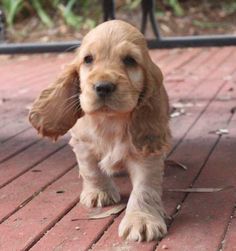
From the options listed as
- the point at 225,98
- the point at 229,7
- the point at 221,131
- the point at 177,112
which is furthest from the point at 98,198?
the point at 229,7

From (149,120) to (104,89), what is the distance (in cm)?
29

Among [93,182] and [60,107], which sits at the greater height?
[60,107]

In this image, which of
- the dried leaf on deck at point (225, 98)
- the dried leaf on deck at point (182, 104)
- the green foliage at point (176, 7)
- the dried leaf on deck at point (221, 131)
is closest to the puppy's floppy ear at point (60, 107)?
the dried leaf on deck at point (221, 131)

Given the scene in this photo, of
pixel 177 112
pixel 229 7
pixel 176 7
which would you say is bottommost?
pixel 229 7

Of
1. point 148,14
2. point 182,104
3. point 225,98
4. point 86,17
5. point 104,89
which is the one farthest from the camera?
point 86,17

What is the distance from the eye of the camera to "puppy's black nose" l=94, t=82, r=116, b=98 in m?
2.49

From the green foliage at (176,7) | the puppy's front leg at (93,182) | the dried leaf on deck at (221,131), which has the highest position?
the puppy's front leg at (93,182)

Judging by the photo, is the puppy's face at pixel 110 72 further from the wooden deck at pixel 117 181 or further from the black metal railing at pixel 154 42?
the black metal railing at pixel 154 42

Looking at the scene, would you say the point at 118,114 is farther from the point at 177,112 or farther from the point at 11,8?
the point at 11,8

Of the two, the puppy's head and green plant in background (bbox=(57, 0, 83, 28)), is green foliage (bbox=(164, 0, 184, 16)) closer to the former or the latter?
green plant in background (bbox=(57, 0, 83, 28))

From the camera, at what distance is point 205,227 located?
8.71 feet

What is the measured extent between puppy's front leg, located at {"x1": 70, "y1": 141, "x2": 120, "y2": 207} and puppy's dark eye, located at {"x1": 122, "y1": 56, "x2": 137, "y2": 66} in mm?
428

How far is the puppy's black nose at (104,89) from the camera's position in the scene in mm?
2490

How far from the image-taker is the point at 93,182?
300 cm
